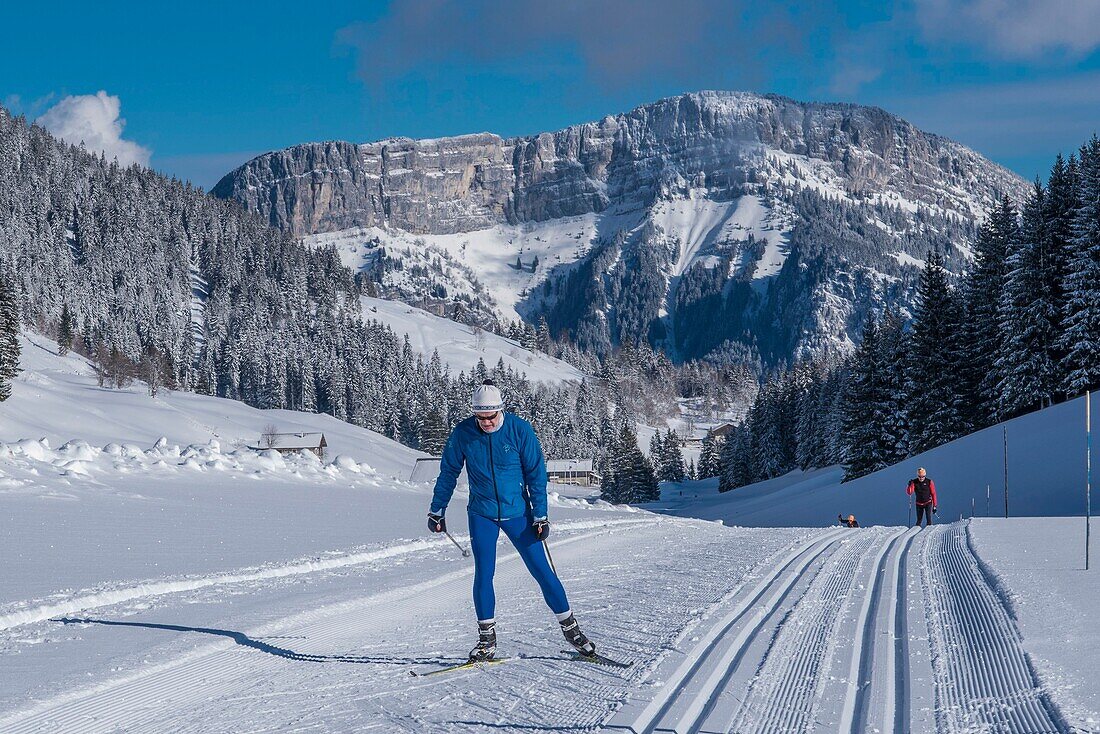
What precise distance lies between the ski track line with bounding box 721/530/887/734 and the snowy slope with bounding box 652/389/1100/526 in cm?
2103

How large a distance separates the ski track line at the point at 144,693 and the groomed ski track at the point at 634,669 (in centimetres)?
2

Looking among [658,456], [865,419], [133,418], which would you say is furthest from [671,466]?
[865,419]

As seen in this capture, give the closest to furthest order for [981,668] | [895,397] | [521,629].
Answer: [981,668]
[521,629]
[895,397]

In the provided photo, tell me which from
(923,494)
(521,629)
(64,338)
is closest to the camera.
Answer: (521,629)

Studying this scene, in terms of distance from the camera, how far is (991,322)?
39.6 m

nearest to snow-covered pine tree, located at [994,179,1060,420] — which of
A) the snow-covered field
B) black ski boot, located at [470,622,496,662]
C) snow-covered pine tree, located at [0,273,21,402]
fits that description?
the snow-covered field

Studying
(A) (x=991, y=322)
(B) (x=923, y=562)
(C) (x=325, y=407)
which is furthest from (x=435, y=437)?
(B) (x=923, y=562)

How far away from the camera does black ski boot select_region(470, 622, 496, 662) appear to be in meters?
6.09

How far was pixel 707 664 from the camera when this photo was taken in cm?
573

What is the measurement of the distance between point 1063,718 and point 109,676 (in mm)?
5463

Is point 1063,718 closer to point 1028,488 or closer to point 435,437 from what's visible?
point 1028,488

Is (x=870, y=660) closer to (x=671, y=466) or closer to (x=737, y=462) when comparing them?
(x=737, y=462)

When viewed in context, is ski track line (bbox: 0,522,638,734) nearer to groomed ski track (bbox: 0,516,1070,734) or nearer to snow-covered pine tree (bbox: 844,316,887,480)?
groomed ski track (bbox: 0,516,1070,734)

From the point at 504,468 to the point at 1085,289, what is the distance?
3404 cm
